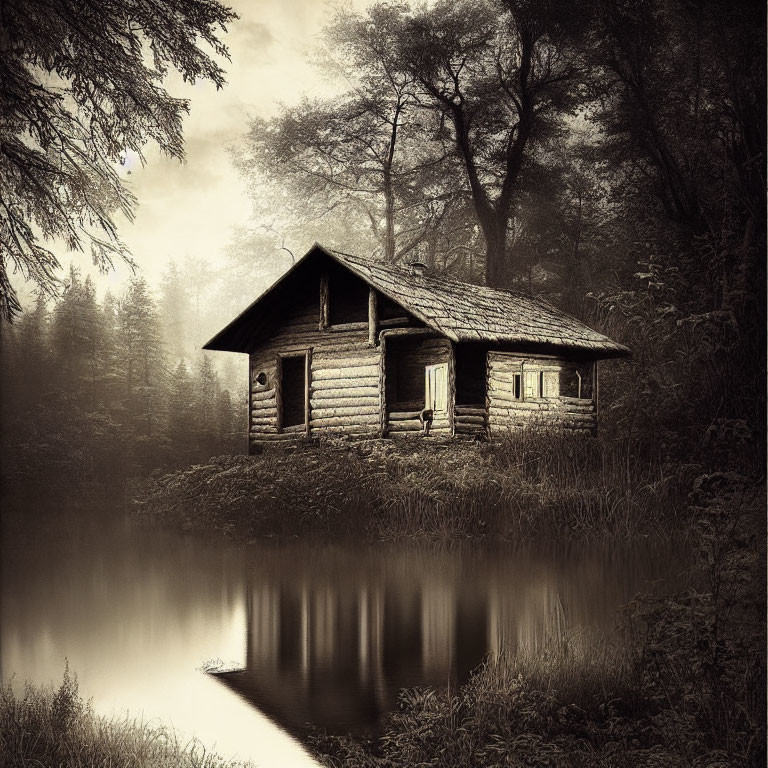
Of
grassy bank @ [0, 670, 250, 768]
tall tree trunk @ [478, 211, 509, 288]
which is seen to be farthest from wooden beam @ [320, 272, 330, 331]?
grassy bank @ [0, 670, 250, 768]

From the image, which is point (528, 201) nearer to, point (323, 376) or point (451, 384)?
point (323, 376)

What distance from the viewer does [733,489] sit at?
3.97m

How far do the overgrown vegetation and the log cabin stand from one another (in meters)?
1.49

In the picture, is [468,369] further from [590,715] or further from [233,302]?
[590,715]

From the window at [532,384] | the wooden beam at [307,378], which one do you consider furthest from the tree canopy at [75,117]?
the window at [532,384]

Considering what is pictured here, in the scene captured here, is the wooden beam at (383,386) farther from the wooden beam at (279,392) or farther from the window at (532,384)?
the window at (532,384)

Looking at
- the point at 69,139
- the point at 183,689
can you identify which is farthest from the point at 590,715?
the point at 69,139

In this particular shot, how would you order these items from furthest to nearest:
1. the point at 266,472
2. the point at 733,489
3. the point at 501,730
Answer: the point at 266,472
the point at 733,489
the point at 501,730

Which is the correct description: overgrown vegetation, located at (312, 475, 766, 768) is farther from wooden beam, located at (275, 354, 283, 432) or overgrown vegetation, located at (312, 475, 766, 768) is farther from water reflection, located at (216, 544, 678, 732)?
wooden beam, located at (275, 354, 283, 432)

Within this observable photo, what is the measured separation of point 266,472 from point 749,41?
3.97 metres

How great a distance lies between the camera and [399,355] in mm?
7312

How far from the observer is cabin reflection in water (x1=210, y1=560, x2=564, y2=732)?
133 inches

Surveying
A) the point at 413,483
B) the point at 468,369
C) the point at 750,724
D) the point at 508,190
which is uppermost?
the point at 508,190

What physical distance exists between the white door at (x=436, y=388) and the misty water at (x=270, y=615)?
7.73ft
